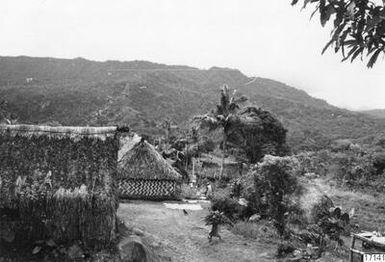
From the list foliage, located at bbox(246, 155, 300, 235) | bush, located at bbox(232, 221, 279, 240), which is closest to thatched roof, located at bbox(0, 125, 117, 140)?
bush, located at bbox(232, 221, 279, 240)

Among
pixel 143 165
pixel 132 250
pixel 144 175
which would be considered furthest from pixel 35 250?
pixel 143 165

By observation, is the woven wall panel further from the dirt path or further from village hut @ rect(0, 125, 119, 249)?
village hut @ rect(0, 125, 119, 249)

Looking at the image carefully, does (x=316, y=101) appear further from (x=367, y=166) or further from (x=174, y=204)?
(x=174, y=204)

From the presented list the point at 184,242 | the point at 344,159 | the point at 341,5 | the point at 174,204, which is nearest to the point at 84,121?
the point at 344,159

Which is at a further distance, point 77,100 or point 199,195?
point 77,100

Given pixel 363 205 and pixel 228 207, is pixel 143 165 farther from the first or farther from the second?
pixel 363 205

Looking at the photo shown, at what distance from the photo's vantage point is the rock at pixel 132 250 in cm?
940

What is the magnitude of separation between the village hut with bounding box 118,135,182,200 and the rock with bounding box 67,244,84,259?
10377 mm

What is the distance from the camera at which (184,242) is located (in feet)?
41.6

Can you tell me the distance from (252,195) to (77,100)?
63489mm

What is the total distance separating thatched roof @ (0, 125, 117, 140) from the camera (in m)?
9.82

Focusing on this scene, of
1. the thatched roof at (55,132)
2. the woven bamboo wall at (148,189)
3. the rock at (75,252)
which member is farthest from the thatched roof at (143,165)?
the rock at (75,252)

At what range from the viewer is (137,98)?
82.3 metres

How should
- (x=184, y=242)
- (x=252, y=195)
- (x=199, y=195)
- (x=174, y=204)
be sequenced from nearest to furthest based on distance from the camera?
1. (x=184, y=242)
2. (x=252, y=195)
3. (x=174, y=204)
4. (x=199, y=195)
